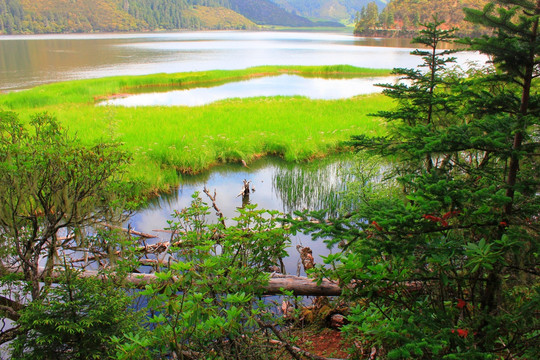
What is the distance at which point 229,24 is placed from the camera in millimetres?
195125

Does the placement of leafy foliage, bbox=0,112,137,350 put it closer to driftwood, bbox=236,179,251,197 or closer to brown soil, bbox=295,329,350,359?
brown soil, bbox=295,329,350,359

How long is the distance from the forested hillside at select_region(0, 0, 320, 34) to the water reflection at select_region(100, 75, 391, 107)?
116m

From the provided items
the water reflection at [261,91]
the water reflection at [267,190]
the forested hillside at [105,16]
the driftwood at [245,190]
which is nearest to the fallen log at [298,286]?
the water reflection at [267,190]

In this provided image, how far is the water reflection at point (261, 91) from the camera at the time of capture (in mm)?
22422

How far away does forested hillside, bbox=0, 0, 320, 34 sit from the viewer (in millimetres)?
119637

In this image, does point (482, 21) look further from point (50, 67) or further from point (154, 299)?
point (50, 67)

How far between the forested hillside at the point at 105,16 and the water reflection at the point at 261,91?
11594 centimetres

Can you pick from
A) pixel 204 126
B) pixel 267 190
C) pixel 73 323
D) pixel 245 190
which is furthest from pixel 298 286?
pixel 204 126

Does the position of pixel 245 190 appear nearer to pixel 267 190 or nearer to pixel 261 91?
pixel 267 190

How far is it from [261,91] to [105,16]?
142092mm

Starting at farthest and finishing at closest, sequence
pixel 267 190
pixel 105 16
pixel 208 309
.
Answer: pixel 105 16
pixel 267 190
pixel 208 309

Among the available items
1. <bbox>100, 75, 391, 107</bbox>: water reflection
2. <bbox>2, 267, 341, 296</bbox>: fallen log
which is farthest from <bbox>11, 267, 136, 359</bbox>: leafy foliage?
<bbox>100, 75, 391, 107</bbox>: water reflection

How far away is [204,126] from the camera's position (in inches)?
559

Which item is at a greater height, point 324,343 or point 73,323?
point 73,323
